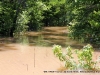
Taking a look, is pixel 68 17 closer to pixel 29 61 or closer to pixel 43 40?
pixel 43 40

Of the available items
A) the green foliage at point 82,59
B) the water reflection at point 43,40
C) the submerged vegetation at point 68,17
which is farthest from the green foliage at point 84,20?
the green foliage at point 82,59

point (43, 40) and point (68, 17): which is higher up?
point (68, 17)

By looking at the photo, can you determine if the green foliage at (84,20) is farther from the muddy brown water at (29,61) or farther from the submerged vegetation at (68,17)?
the muddy brown water at (29,61)

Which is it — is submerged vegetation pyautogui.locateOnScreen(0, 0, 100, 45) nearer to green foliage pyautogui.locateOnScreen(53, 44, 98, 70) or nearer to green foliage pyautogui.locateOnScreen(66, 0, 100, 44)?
green foliage pyautogui.locateOnScreen(66, 0, 100, 44)

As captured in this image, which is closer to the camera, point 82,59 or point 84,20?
point 82,59

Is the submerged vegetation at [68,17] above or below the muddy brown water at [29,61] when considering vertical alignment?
above

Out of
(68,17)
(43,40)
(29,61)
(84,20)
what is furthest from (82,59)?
(43,40)

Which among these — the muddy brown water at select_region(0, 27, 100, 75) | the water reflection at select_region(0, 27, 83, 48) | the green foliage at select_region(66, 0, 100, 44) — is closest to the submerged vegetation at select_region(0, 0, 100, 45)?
the green foliage at select_region(66, 0, 100, 44)

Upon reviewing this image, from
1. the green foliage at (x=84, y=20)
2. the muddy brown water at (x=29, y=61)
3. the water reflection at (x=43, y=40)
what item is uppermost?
the green foliage at (x=84, y=20)

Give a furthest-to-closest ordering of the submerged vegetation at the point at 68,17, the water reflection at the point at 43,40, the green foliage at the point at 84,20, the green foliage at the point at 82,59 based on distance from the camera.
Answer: the water reflection at the point at 43,40 < the submerged vegetation at the point at 68,17 < the green foliage at the point at 84,20 < the green foliage at the point at 82,59

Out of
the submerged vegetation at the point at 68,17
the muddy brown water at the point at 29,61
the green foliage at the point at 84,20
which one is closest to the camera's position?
the muddy brown water at the point at 29,61

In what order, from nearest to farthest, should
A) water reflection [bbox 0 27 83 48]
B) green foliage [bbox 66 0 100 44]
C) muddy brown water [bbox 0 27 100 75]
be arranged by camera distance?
muddy brown water [bbox 0 27 100 75] < green foliage [bbox 66 0 100 44] < water reflection [bbox 0 27 83 48]

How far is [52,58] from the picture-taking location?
13.0 meters

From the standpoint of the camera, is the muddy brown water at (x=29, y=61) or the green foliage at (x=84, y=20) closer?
the muddy brown water at (x=29, y=61)
